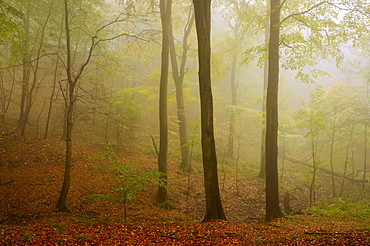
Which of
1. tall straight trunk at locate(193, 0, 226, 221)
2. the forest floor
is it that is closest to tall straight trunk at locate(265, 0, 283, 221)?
the forest floor

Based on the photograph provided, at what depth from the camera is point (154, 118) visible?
75.9 feet

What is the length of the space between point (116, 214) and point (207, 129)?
4.22 meters

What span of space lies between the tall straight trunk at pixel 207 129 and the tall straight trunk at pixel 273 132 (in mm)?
2082

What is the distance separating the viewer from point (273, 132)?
6.93 metres

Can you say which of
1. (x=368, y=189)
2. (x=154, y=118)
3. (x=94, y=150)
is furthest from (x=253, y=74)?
(x=94, y=150)

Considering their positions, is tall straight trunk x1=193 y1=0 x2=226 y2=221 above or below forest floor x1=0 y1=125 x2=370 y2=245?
above

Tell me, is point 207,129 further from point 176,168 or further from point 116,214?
point 176,168

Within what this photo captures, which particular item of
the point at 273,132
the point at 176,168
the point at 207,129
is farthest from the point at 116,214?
the point at 176,168

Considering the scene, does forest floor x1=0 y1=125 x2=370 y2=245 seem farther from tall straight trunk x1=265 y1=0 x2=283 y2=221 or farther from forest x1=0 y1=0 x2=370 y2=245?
tall straight trunk x1=265 y1=0 x2=283 y2=221

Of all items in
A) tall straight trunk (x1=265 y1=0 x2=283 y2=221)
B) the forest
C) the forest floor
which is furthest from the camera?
tall straight trunk (x1=265 y1=0 x2=283 y2=221)

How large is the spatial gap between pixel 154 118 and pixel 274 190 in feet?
57.7

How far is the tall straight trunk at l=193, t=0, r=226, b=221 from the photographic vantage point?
548 centimetres

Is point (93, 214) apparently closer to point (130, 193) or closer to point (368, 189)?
point (130, 193)

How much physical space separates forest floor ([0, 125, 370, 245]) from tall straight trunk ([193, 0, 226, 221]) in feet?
1.44
